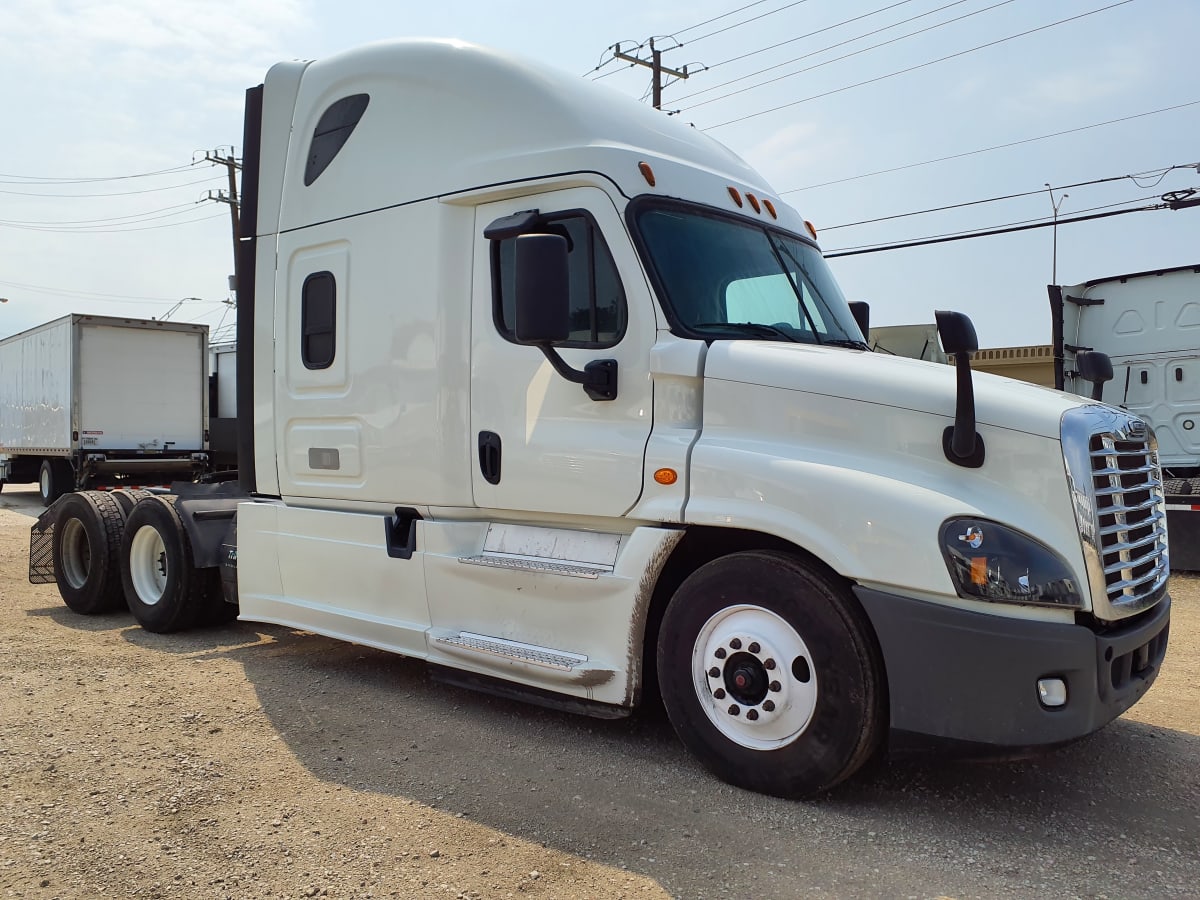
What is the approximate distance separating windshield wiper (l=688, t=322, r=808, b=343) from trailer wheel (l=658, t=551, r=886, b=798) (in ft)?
3.46

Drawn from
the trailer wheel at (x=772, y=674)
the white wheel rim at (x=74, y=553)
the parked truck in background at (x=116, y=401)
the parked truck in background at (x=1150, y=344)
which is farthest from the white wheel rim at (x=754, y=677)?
the parked truck in background at (x=116, y=401)

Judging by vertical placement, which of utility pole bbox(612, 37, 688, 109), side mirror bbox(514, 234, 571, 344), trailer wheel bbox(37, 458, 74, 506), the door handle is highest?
utility pole bbox(612, 37, 688, 109)

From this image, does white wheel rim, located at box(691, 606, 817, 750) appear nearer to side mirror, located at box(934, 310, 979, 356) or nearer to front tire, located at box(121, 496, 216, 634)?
side mirror, located at box(934, 310, 979, 356)

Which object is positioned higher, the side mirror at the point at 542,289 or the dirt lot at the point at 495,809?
the side mirror at the point at 542,289

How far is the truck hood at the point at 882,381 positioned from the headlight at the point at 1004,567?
1.39 ft

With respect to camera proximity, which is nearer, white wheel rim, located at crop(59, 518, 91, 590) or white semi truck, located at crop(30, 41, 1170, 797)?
white semi truck, located at crop(30, 41, 1170, 797)

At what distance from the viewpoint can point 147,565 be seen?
7625 millimetres

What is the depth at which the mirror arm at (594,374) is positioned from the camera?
4.36m

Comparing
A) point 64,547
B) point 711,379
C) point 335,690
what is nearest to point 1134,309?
point 711,379

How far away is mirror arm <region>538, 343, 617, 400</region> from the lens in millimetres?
4355

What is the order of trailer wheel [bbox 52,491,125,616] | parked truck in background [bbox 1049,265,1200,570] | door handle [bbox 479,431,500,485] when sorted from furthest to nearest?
parked truck in background [bbox 1049,265,1200,570], trailer wheel [bbox 52,491,125,616], door handle [bbox 479,431,500,485]

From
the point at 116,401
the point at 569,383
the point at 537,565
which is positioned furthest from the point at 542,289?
the point at 116,401

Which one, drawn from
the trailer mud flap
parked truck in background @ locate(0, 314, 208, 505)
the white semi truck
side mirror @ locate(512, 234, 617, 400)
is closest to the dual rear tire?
the trailer mud flap

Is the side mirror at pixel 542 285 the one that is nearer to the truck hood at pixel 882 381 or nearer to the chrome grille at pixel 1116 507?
the truck hood at pixel 882 381
